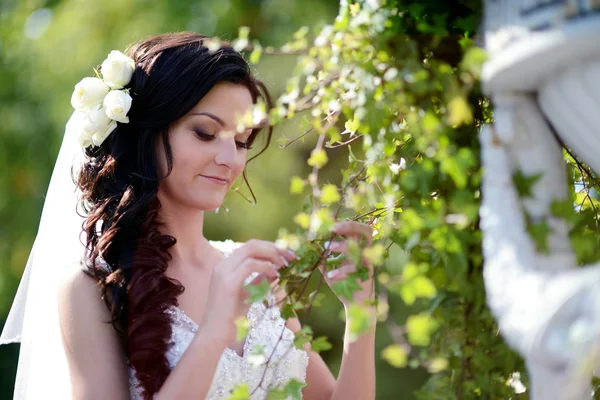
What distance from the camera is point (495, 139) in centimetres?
112

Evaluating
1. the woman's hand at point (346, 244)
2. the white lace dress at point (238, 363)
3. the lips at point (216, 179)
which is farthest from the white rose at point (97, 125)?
A: the woman's hand at point (346, 244)

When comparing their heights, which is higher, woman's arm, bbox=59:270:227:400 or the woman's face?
the woman's face

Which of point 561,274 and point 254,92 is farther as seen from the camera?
point 254,92

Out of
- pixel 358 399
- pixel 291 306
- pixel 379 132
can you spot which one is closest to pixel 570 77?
pixel 379 132

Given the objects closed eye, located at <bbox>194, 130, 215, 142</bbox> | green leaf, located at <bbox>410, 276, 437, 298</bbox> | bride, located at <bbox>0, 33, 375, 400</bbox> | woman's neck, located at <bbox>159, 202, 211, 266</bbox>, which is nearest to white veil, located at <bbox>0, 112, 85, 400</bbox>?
bride, located at <bbox>0, 33, 375, 400</bbox>

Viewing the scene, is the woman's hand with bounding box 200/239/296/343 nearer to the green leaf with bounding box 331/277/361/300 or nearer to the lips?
the green leaf with bounding box 331/277/361/300

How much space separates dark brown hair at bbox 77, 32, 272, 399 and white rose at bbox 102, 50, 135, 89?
1.1 inches

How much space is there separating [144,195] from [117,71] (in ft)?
1.21

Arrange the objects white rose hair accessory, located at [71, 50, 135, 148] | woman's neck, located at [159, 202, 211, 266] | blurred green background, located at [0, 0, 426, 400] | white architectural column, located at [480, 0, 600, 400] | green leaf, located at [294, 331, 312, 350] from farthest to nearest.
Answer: blurred green background, located at [0, 0, 426, 400] → woman's neck, located at [159, 202, 211, 266] → white rose hair accessory, located at [71, 50, 135, 148] → green leaf, located at [294, 331, 312, 350] → white architectural column, located at [480, 0, 600, 400]

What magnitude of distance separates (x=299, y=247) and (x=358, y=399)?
0.94 metres

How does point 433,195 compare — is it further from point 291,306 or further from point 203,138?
point 203,138

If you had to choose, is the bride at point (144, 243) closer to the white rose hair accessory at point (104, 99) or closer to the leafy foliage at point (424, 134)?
the white rose hair accessory at point (104, 99)

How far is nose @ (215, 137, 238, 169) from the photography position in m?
2.09

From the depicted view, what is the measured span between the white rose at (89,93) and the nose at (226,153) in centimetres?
38
